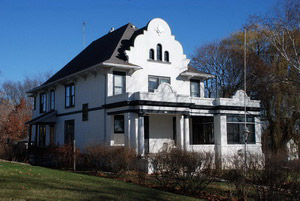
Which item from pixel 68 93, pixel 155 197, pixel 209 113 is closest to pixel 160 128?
pixel 209 113

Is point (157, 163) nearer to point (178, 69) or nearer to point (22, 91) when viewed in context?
point (178, 69)

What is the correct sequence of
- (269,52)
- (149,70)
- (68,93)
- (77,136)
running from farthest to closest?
(269,52), (68,93), (77,136), (149,70)

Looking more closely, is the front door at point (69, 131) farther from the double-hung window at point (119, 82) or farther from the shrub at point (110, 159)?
the shrub at point (110, 159)

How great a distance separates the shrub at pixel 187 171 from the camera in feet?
44.9

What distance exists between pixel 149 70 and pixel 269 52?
13.5m

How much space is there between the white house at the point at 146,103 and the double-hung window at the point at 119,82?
0.07 meters

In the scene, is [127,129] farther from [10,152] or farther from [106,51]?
[10,152]

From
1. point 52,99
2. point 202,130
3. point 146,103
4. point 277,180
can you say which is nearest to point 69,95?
point 52,99

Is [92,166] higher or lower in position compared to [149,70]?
lower

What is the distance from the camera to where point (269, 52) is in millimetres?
32906

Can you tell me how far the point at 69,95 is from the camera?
2844cm

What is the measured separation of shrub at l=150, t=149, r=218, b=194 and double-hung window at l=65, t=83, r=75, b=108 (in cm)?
1475

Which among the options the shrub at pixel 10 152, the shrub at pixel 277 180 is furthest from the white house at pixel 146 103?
the shrub at pixel 277 180

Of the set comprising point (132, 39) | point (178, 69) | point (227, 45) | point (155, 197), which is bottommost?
point (155, 197)
